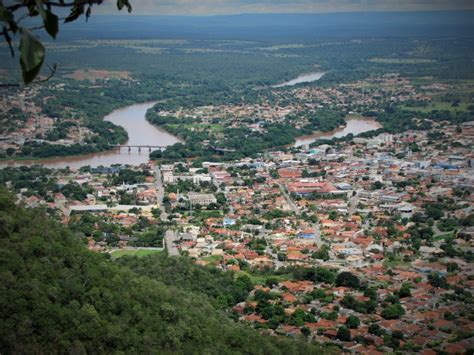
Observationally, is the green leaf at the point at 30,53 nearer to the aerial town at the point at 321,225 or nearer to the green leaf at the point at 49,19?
the green leaf at the point at 49,19

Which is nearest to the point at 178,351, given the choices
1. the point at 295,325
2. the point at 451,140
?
the point at 295,325

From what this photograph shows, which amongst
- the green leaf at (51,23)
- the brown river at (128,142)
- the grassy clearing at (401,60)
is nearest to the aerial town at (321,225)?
the brown river at (128,142)

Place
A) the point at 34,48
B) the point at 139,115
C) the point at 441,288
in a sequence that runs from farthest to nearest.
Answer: the point at 139,115, the point at 441,288, the point at 34,48

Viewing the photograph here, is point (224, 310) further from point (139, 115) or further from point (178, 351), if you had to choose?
point (139, 115)

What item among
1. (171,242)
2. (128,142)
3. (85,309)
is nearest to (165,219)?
(171,242)

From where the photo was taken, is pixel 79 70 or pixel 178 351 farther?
pixel 79 70

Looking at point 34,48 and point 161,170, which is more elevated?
point 34,48

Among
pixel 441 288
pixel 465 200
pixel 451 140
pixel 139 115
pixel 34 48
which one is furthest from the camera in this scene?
pixel 139 115
